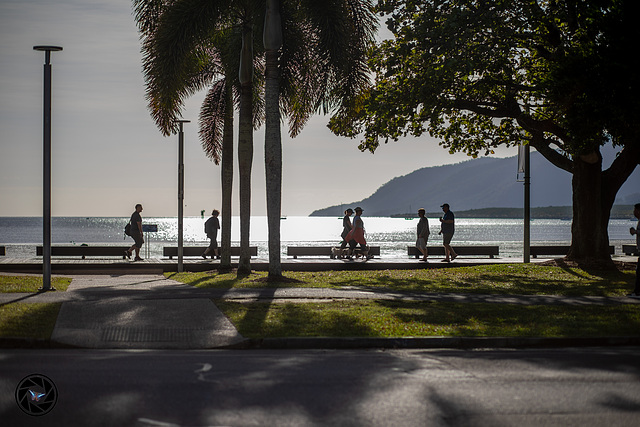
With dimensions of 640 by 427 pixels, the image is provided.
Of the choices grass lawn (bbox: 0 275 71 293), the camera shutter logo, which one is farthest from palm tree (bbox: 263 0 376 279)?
the camera shutter logo

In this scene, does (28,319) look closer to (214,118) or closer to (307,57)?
(307,57)

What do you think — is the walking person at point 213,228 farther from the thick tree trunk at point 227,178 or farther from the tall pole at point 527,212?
the tall pole at point 527,212

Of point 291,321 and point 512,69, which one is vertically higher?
point 512,69

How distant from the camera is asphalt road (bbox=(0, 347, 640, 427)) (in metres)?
5.23

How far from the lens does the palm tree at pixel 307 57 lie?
1681 centimetres

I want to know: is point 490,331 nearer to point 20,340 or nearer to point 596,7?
point 20,340

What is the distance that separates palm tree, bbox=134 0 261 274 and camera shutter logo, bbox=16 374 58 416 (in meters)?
12.4

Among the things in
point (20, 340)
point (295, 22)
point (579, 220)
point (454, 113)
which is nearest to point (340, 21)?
point (295, 22)

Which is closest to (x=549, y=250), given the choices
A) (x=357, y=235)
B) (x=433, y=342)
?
(x=357, y=235)

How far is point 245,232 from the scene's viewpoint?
19.0 metres

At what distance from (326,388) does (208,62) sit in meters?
18.6

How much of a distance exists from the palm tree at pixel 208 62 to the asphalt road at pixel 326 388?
10.8 metres

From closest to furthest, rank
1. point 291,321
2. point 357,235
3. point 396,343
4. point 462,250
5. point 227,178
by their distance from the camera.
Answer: point 396,343 < point 291,321 < point 227,178 < point 357,235 < point 462,250

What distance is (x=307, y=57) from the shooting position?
19.1 m
